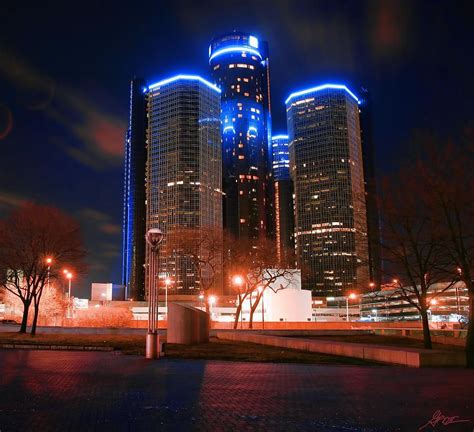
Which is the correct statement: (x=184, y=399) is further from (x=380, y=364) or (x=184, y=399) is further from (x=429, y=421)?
(x=380, y=364)

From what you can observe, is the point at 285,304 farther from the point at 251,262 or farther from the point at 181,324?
the point at 181,324

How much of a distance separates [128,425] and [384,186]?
23675mm

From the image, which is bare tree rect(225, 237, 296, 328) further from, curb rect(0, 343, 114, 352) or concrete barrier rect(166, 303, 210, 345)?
curb rect(0, 343, 114, 352)

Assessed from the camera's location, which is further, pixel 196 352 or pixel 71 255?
pixel 71 255

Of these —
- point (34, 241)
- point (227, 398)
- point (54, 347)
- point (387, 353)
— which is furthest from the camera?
point (34, 241)

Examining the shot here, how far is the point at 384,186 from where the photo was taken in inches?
1161

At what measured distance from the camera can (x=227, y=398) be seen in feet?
36.7

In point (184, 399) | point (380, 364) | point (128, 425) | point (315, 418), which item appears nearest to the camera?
point (128, 425)

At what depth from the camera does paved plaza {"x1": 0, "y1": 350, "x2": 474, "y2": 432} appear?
867cm

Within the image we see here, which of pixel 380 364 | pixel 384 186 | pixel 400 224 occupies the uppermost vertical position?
pixel 384 186

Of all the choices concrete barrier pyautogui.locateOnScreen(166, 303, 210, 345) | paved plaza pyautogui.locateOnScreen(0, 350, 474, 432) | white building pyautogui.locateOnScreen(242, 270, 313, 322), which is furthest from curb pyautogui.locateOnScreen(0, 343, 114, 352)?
white building pyautogui.locateOnScreen(242, 270, 313, 322)

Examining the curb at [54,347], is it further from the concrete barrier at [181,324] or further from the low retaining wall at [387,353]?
the low retaining wall at [387,353]

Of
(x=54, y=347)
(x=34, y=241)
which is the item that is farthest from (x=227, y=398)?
(x=34, y=241)

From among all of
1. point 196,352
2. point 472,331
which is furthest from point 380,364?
point 196,352
